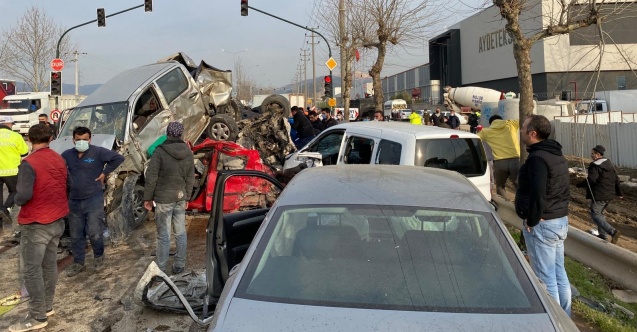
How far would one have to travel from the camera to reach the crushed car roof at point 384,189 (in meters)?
3.08

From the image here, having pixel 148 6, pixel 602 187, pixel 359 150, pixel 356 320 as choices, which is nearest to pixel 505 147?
pixel 602 187

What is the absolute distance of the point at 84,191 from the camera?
20.6 feet

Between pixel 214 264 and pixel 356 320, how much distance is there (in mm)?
1967

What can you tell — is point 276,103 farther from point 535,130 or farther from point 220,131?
point 535,130

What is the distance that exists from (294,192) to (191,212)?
20.8ft

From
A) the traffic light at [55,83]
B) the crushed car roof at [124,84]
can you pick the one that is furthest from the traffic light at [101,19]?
the crushed car roof at [124,84]

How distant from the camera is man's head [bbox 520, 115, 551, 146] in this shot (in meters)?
4.49

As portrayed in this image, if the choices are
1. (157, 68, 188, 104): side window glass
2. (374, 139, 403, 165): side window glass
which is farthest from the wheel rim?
(374, 139, 403, 165): side window glass

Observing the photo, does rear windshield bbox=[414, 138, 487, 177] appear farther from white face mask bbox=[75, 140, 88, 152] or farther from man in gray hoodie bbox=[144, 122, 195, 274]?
white face mask bbox=[75, 140, 88, 152]

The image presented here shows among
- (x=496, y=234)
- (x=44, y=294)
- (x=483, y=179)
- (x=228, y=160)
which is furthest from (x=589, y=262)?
(x=228, y=160)

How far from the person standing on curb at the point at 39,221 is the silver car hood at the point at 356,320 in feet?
10.1

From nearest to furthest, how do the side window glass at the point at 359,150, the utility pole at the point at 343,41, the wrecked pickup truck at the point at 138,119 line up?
the side window glass at the point at 359,150
the wrecked pickup truck at the point at 138,119
the utility pole at the point at 343,41

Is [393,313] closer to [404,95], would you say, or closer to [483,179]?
[483,179]

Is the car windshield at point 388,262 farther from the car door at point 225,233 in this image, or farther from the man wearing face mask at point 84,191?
the man wearing face mask at point 84,191
